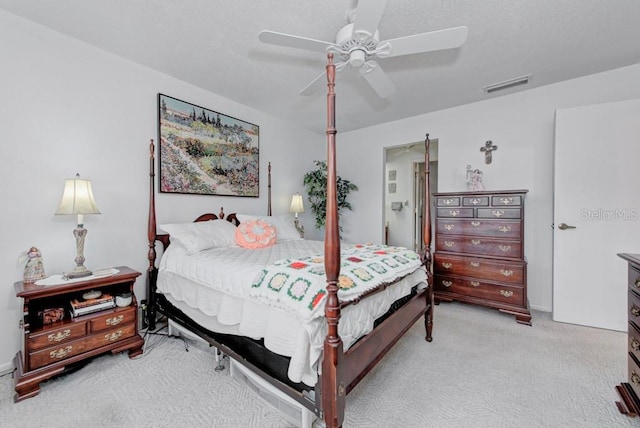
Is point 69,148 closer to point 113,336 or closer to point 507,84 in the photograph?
point 113,336

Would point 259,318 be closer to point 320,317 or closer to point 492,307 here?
point 320,317

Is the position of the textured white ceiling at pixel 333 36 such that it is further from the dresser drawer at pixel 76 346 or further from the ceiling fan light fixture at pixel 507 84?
the dresser drawer at pixel 76 346

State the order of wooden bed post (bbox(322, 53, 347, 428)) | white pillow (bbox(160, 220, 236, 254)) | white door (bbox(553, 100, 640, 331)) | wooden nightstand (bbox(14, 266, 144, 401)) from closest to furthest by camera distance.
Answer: wooden bed post (bbox(322, 53, 347, 428)) < wooden nightstand (bbox(14, 266, 144, 401)) < white pillow (bbox(160, 220, 236, 254)) < white door (bbox(553, 100, 640, 331))

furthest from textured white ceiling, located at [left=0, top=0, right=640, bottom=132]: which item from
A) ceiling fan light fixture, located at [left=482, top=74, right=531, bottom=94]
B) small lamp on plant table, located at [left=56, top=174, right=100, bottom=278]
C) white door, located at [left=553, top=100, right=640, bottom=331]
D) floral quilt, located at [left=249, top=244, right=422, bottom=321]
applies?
floral quilt, located at [left=249, top=244, right=422, bottom=321]

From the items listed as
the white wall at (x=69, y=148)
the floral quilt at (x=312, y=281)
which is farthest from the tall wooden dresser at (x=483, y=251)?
the white wall at (x=69, y=148)

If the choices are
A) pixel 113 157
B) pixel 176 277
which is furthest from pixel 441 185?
pixel 113 157

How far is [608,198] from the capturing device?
2.63 m

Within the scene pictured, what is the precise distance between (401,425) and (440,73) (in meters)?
3.04

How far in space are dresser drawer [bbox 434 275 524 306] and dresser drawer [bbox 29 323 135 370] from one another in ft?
10.8

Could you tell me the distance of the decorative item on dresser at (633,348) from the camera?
1.43 m

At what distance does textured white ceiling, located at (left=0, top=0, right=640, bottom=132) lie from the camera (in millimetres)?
1854

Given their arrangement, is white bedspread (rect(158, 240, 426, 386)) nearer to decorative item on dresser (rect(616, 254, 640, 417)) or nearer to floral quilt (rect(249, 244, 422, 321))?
floral quilt (rect(249, 244, 422, 321))

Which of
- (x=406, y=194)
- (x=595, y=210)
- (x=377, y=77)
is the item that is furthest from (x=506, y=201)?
(x=406, y=194)

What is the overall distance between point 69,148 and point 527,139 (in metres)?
4.72
